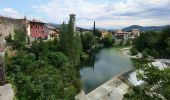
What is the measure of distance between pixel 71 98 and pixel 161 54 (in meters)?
53.5

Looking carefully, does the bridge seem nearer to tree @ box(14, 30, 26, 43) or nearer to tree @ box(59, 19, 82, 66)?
tree @ box(59, 19, 82, 66)

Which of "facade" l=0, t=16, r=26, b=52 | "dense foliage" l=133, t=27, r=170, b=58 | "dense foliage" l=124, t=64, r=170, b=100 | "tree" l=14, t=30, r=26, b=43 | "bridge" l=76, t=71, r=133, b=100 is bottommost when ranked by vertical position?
"bridge" l=76, t=71, r=133, b=100

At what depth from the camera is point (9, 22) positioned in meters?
57.2

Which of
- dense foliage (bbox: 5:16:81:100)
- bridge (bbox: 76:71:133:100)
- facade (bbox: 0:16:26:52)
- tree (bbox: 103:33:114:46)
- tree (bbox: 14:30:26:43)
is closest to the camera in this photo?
dense foliage (bbox: 5:16:81:100)

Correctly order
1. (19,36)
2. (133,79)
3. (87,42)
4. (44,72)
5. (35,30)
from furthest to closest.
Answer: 1. (87,42)
2. (35,30)
3. (19,36)
4. (133,79)
5. (44,72)

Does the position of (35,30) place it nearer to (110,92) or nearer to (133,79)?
(133,79)

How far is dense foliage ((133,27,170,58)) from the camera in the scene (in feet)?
264

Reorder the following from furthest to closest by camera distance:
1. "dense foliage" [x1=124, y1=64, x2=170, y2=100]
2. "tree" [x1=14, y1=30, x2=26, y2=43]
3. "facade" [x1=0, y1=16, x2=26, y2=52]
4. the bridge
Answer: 1. "tree" [x1=14, y1=30, x2=26, y2=43]
2. "facade" [x1=0, y1=16, x2=26, y2=52]
3. the bridge
4. "dense foliage" [x1=124, y1=64, x2=170, y2=100]

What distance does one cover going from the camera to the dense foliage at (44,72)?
27000 mm

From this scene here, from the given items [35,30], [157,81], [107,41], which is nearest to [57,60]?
[157,81]

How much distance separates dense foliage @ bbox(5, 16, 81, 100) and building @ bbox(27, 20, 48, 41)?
9992 mm

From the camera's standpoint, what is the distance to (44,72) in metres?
35.4

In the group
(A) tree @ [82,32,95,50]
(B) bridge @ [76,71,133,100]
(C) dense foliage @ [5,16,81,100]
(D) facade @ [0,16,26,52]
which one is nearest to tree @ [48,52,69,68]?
(C) dense foliage @ [5,16,81,100]

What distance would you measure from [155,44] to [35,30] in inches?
1294
